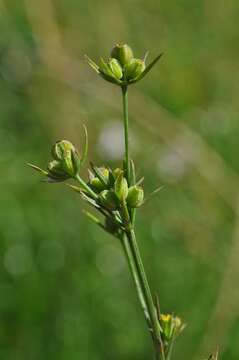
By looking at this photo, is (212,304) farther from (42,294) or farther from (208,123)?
(208,123)

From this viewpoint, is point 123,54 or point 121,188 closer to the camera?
point 121,188

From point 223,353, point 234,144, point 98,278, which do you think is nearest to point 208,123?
point 234,144

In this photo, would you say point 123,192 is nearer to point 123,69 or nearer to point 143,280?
point 143,280

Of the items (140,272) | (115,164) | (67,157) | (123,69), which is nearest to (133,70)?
(123,69)

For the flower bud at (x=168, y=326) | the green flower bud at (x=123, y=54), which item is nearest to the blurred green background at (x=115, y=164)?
the flower bud at (x=168, y=326)

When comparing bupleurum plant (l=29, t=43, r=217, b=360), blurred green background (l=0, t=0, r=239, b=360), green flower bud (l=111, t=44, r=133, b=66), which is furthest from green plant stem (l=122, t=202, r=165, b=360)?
blurred green background (l=0, t=0, r=239, b=360)

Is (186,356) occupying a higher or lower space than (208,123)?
lower

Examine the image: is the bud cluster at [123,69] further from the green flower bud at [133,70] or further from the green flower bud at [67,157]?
the green flower bud at [67,157]

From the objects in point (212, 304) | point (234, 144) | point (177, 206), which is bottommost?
point (212, 304)
